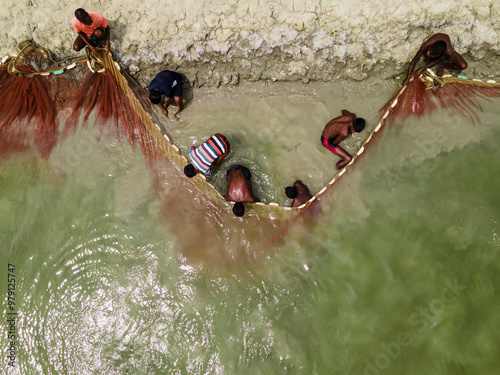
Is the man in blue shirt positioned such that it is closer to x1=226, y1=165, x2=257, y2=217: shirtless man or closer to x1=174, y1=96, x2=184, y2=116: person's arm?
x1=174, y1=96, x2=184, y2=116: person's arm

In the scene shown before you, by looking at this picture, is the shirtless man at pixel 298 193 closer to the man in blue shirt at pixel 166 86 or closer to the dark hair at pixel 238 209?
the dark hair at pixel 238 209

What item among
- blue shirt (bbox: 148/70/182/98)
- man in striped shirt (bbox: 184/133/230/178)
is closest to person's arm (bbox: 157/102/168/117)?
blue shirt (bbox: 148/70/182/98)

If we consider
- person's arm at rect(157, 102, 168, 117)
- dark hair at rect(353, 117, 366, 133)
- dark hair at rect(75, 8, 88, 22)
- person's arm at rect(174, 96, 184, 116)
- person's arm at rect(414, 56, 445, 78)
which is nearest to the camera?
dark hair at rect(75, 8, 88, 22)

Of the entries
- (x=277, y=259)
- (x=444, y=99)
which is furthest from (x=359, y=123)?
(x=277, y=259)

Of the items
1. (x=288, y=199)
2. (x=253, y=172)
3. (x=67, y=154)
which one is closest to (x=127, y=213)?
(x=67, y=154)

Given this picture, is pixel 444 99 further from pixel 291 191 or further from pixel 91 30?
pixel 91 30

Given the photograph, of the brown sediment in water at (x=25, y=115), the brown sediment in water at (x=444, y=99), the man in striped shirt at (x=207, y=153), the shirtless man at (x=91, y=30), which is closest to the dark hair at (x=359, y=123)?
the brown sediment in water at (x=444, y=99)
